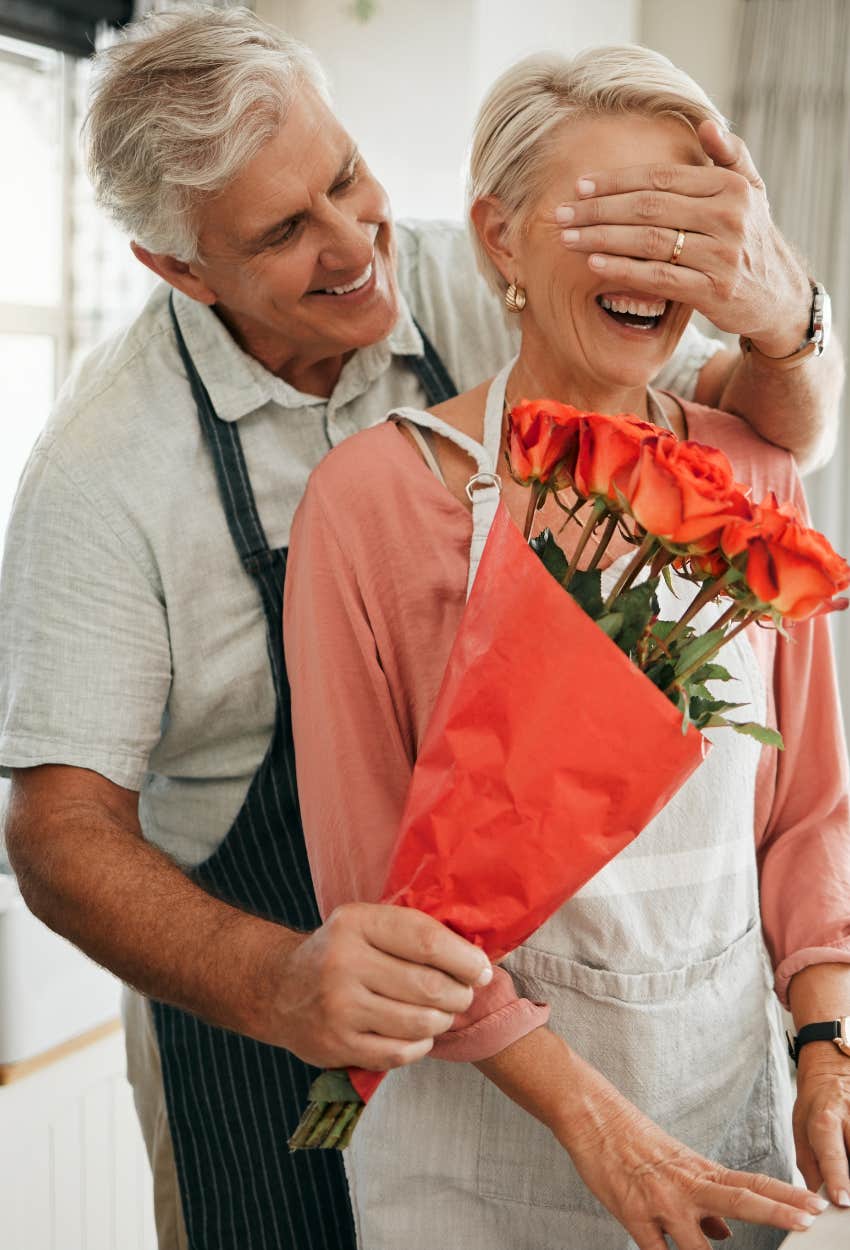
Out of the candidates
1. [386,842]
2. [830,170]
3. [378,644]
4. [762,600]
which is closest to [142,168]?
[378,644]

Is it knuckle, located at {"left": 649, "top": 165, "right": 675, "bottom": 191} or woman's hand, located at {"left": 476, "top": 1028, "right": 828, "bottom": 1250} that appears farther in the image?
knuckle, located at {"left": 649, "top": 165, "right": 675, "bottom": 191}

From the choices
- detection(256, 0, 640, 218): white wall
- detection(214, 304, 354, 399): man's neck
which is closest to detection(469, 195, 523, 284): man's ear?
detection(214, 304, 354, 399): man's neck

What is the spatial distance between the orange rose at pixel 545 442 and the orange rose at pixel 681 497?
81 mm

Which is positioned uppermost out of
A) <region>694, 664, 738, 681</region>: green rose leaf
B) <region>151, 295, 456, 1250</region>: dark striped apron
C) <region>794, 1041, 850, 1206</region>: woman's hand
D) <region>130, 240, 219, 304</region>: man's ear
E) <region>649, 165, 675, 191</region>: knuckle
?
<region>649, 165, 675, 191</region>: knuckle

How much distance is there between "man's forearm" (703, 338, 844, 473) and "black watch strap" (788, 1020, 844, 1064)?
63cm

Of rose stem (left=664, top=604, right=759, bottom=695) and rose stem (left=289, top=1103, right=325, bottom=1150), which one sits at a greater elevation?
rose stem (left=664, top=604, right=759, bottom=695)

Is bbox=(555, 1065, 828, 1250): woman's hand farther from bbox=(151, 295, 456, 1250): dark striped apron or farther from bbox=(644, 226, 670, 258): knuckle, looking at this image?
bbox=(644, 226, 670, 258): knuckle

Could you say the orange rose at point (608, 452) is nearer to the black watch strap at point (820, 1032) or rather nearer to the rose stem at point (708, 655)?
Result: the rose stem at point (708, 655)

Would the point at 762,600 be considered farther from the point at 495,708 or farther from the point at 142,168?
the point at 142,168

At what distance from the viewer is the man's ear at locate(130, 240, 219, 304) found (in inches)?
60.1

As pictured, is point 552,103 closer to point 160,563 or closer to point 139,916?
point 160,563

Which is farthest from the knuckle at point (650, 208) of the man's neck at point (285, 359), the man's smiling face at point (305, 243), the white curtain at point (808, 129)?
the white curtain at point (808, 129)

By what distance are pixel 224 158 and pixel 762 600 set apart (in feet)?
2.84

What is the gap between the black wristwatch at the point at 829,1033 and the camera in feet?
3.93
